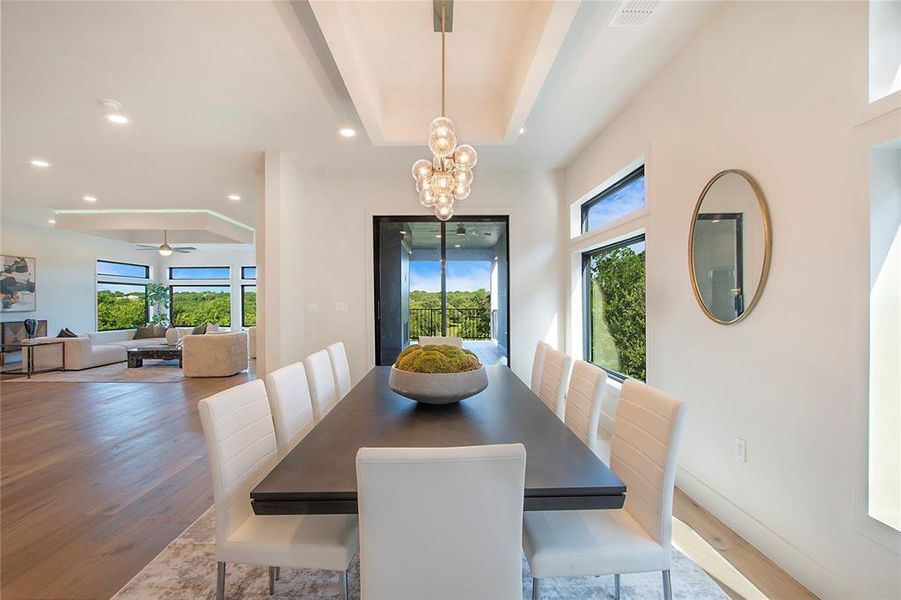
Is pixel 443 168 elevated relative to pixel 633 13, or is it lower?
lower

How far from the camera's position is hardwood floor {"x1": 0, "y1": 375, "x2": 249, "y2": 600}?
1.83 metres

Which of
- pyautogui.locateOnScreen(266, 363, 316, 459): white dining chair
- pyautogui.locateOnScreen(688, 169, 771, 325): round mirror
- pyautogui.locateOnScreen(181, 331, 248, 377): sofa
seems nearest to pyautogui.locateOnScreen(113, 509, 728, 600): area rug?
pyautogui.locateOnScreen(266, 363, 316, 459): white dining chair

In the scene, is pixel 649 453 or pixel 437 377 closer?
pixel 649 453

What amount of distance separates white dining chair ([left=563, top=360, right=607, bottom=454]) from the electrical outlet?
805 mm

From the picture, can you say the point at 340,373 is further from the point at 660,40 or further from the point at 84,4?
the point at 660,40

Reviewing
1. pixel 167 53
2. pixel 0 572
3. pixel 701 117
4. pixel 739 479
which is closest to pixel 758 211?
pixel 701 117

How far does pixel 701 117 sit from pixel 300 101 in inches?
A: 111

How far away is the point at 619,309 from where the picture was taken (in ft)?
12.5

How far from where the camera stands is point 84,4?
2047 millimetres

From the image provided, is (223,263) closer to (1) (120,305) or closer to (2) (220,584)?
(1) (120,305)

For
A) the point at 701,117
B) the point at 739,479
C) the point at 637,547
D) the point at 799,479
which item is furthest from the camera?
the point at 701,117

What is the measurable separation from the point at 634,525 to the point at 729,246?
5.18 ft

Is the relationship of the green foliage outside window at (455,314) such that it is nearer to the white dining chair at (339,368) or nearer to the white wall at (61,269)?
the white dining chair at (339,368)

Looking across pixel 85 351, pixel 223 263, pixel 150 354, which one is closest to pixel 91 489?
pixel 150 354
